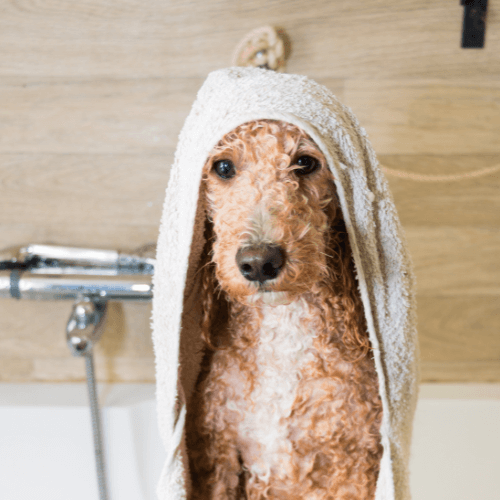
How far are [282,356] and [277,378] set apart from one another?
3cm

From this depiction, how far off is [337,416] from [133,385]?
0.56 meters

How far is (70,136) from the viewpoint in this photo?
30.7 inches

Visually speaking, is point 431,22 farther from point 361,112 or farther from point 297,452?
point 297,452

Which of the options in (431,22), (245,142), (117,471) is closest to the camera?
(245,142)

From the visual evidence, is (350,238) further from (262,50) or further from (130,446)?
(130,446)

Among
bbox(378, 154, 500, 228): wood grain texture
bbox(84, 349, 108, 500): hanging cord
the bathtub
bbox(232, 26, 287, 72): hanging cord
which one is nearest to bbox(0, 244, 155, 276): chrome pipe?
bbox(84, 349, 108, 500): hanging cord

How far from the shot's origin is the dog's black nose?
0.36m

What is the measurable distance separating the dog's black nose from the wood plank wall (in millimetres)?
477

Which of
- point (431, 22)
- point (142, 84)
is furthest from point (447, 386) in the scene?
point (142, 84)

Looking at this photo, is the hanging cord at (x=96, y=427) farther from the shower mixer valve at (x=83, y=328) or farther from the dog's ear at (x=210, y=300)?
the dog's ear at (x=210, y=300)

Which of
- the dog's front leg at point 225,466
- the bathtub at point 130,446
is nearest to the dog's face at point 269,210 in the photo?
the dog's front leg at point 225,466

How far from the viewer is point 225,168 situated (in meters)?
0.44

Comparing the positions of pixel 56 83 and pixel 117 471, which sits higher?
pixel 56 83

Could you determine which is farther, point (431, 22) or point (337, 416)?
point (431, 22)
